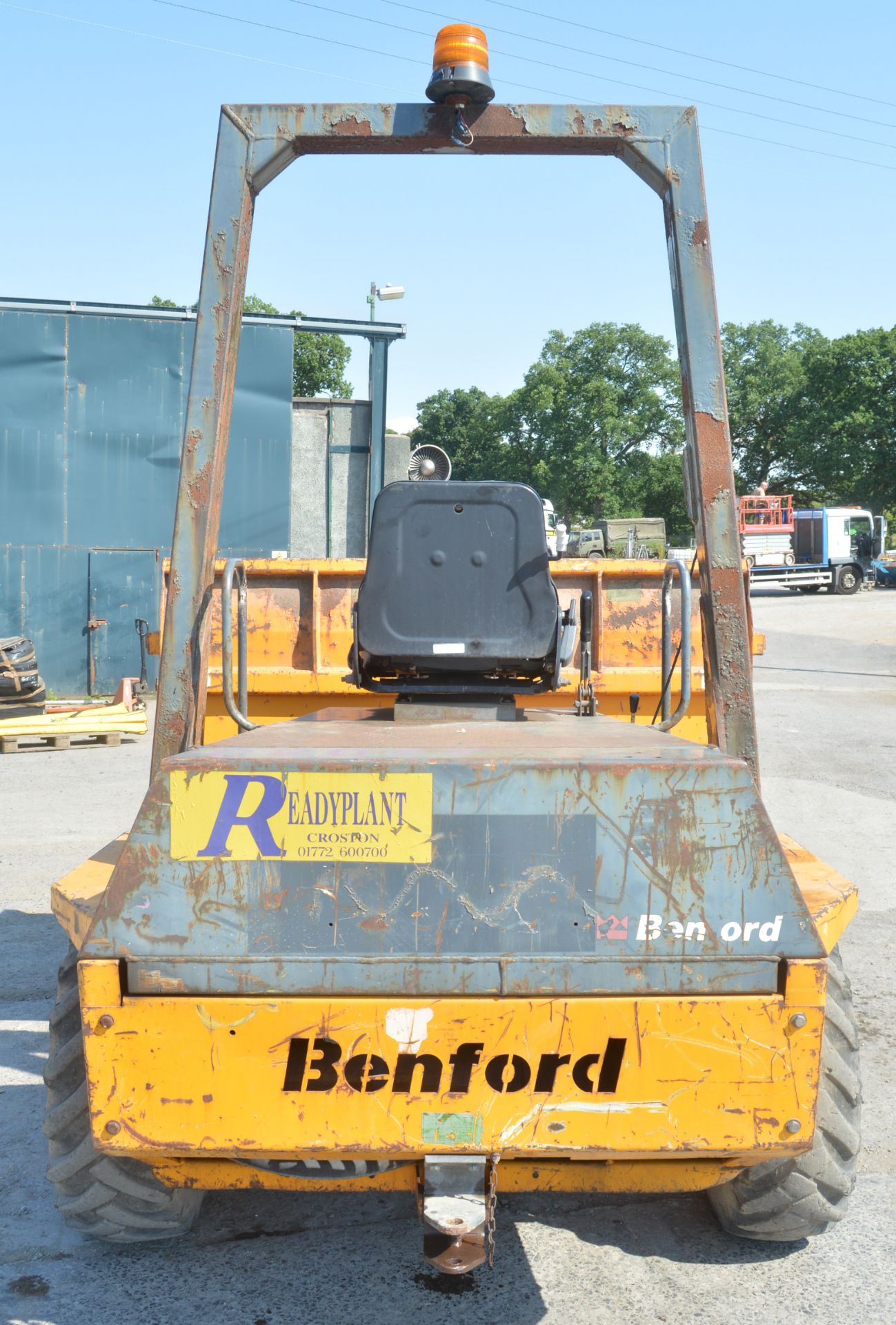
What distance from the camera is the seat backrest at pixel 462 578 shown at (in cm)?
→ 348

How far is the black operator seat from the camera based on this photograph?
3.48m

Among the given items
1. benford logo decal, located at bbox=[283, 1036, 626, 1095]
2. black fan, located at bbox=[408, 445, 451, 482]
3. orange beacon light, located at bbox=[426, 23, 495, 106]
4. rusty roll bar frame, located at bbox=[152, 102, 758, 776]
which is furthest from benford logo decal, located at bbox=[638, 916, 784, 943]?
black fan, located at bbox=[408, 445, 451, 482]

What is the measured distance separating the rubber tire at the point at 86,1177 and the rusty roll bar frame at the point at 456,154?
0.83 m

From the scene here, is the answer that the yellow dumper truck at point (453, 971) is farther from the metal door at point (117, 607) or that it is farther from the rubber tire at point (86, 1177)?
the metal door at point (117, 607)

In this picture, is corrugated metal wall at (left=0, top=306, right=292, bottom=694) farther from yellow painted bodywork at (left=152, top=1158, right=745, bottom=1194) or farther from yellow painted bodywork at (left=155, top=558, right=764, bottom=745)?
yellow painted bodywork at (left=152, top=1158, right=745, bottom=1194)

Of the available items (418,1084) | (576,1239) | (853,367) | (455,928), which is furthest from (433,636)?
(853,367)

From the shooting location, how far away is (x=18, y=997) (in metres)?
5.38

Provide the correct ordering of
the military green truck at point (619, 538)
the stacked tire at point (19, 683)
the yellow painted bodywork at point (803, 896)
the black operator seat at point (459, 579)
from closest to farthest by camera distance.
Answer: the yellow painted bodywork at point (803, 896) < the black operator seat at point (459, 579) < the stacked tire at point (19, 683) < the military green truck at point (619, 538)

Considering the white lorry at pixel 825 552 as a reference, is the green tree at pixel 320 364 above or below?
above

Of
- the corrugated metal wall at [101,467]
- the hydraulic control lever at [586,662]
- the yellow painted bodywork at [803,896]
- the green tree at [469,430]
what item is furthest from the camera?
the green tree at [469,430]

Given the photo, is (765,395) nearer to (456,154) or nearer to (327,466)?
(327,466)

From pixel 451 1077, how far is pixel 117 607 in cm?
1634

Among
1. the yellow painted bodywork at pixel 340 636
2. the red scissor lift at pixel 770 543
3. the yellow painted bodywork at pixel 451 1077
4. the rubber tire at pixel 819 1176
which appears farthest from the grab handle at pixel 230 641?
the red scissor lift at pixel 770 543

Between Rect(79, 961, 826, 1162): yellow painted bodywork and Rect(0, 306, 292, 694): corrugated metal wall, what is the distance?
1577 cm
